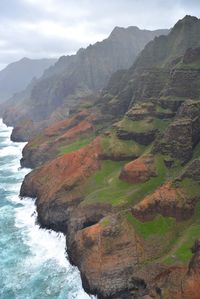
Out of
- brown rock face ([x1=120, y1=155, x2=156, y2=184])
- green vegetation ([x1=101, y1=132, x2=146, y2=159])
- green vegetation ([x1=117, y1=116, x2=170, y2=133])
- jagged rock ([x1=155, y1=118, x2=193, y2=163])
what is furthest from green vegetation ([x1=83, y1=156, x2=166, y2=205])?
green vegetation ([x1=117, y1=116, x2=170, y2=133])

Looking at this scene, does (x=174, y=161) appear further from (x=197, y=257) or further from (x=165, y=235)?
(x=197, y=257)

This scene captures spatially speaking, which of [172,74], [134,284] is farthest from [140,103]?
[134,284]

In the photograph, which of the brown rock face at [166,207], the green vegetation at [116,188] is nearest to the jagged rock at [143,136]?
the green vegetation at [116,188]

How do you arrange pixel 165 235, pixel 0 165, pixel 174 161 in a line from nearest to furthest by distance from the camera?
pixel 165 235 < pixel 174 161 < pixel 0 165

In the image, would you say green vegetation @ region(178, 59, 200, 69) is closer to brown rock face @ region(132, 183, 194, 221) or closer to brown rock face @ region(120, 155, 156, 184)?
brown rock face @ region(120, 155, 156, 184)

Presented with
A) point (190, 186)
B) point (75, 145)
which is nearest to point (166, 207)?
point (190, 186)

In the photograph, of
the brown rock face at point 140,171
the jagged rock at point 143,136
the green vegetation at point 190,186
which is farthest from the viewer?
the jagged rock at point 143,136

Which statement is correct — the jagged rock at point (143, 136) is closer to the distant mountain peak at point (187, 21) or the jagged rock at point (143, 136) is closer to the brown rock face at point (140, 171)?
the brown rock face at point (140, 171)
